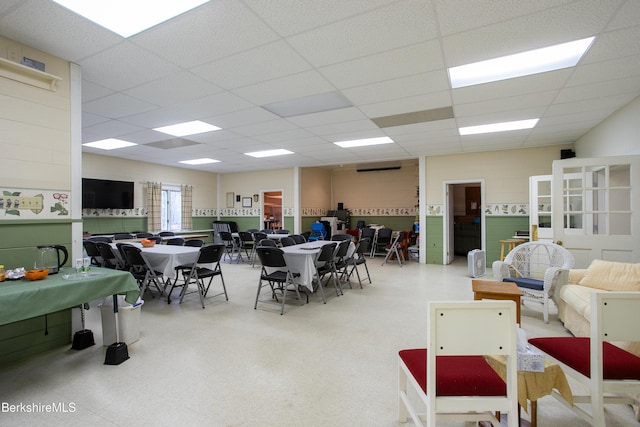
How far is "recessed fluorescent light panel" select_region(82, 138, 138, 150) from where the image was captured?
6.26 m

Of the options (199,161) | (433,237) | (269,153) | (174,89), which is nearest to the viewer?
(174,89)

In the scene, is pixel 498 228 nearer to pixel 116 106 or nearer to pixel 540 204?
pixel 540 204

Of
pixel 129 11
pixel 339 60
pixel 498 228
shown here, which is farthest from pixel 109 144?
pixel 498 228

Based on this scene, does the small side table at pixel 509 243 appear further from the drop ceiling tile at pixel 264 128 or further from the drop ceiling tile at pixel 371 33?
the drop ceiling tile at pixel 371 33

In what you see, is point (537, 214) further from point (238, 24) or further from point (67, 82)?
point (67, 82)

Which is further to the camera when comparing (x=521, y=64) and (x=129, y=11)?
(x=521, y=64)

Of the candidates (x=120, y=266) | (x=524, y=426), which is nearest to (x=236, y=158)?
(x=120, y=266)

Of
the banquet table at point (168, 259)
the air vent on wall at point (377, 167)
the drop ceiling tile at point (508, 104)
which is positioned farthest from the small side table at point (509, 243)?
the banquet table at point (168, 259)

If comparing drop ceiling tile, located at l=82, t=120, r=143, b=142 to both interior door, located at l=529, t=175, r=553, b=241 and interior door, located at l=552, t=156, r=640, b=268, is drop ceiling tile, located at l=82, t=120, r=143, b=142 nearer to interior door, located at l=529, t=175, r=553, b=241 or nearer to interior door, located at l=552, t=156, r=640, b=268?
interior door, located at l=552, t=156, r=640, b=268

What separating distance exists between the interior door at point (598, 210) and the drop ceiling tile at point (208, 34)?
4037 mm

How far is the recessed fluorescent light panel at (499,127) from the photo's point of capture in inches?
202

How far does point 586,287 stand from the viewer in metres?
3.23

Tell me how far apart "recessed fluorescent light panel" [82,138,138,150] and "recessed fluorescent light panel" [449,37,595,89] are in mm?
6227

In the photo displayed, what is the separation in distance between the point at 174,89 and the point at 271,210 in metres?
8.43
